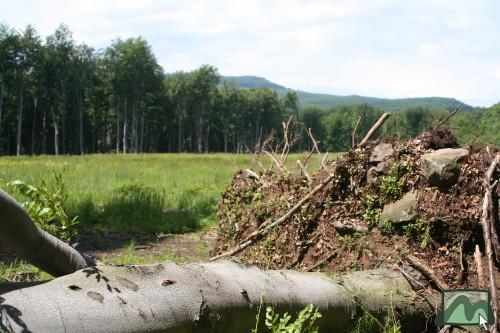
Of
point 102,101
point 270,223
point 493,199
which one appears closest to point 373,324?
point 493,199

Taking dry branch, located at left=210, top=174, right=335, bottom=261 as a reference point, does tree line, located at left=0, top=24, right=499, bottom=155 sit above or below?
above

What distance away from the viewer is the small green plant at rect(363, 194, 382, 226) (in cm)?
561

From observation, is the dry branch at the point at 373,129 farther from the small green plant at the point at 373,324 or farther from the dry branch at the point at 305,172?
the small green plant at the point at 373,324

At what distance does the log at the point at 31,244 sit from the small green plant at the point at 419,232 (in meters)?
3.16

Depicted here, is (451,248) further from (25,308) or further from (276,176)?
(25,308)

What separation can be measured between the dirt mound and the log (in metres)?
2.86

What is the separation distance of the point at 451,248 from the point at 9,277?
4004mm

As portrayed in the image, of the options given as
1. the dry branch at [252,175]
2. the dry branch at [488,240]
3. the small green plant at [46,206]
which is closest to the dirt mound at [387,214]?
the dry branch at [488,240]

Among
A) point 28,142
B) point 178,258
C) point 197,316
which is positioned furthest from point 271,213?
point 28,142

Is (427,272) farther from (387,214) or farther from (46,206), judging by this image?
(46,206)

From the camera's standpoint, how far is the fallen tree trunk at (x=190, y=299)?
8.43 feet

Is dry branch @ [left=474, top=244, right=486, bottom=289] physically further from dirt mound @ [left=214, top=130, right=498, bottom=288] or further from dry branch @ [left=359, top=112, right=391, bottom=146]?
dry branch @ [left=359, top=112, right=391, bottom=146]

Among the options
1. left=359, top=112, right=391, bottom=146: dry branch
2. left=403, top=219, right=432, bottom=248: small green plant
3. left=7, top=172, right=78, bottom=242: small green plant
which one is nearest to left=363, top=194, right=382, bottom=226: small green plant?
left=403, top=219, right=432, bottom=248: small green plant

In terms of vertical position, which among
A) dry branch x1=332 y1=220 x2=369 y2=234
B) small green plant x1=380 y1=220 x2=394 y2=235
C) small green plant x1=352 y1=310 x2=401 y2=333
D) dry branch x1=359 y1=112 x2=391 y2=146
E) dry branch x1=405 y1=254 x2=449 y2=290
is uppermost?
dry branch x1=359 y1=112 x2=391 y2=146
